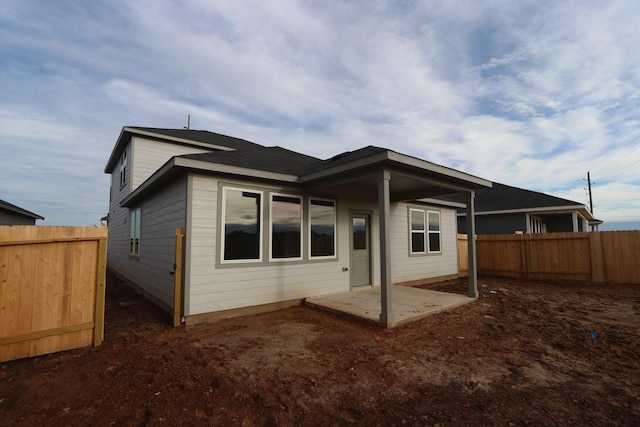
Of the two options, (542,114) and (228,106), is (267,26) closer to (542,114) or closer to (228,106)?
(228,106)

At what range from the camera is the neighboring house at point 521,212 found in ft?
47.6

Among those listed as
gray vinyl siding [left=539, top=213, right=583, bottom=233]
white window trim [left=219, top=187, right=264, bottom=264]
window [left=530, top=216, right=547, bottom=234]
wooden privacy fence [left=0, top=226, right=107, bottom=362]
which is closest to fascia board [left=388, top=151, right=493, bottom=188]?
white window trim [left=219, top=187, right=264, bottom=264]

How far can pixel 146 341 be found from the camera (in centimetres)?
430

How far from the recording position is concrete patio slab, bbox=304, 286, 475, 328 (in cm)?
522

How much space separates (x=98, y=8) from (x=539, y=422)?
433 inches

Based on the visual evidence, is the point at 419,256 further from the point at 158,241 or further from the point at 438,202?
the point at 158,241

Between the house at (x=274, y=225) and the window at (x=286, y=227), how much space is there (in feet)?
0.08

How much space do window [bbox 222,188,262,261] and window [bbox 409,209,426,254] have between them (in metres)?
5.66

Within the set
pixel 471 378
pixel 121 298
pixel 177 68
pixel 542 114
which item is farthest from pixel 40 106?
pixel 542 114

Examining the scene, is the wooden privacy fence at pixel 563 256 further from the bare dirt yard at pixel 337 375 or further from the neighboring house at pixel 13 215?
the neighboring house at pixel 13 215

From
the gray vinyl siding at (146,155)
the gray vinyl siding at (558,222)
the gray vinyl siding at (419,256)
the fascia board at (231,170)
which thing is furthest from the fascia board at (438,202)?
the gray vinyl siding at (558,222)

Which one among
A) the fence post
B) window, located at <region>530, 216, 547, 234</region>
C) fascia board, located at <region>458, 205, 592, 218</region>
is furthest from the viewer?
window, located at <region>530, 216, 547, 234</region>

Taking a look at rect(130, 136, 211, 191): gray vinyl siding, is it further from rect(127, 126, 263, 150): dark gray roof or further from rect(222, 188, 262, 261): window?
rect(222, 188, 262, 261): window

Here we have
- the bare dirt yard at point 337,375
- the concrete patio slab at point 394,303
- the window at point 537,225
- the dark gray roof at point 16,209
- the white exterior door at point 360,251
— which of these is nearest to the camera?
the bare dirt yard at point 337,375
